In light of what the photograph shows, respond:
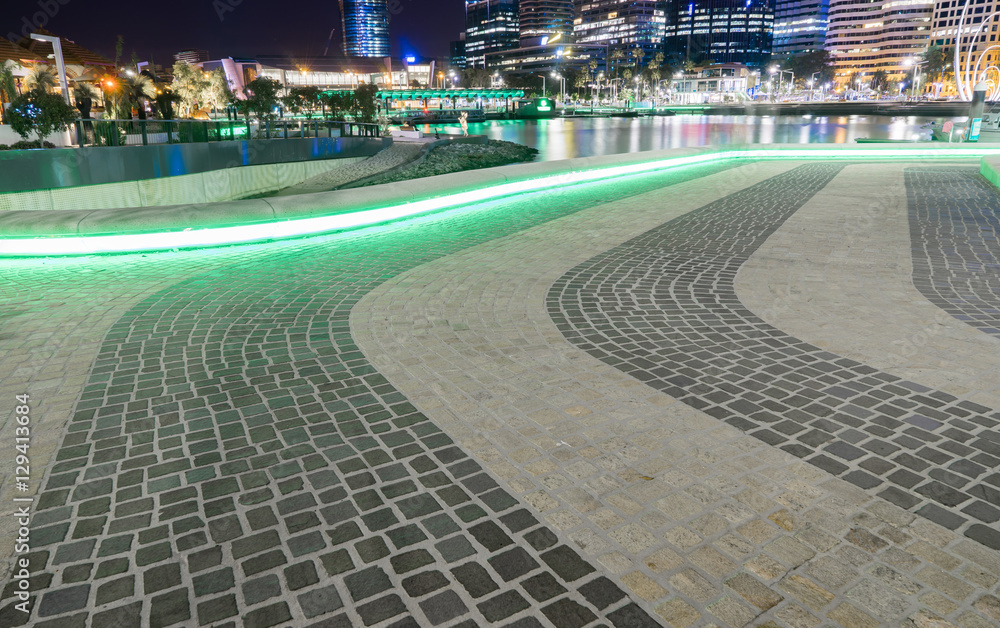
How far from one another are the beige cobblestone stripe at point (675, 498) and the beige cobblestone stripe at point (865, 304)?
181cm

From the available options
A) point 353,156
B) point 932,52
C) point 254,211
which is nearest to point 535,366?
point 254,211

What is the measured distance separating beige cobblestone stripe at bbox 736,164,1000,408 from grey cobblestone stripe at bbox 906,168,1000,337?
160 millimetres

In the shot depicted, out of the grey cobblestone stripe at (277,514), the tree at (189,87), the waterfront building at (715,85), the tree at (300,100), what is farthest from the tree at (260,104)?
the waterfront building at (715,85)

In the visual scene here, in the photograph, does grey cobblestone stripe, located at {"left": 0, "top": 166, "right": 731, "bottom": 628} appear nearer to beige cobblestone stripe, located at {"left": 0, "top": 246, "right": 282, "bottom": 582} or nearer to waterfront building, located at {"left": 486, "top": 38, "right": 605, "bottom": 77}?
beige cobblestone stripe, located at {"left": 0, "top": 246, "right": 282, "bottom": 582}

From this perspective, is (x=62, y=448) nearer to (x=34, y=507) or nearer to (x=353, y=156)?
(x=34, y=507)

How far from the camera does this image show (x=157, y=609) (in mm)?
2369

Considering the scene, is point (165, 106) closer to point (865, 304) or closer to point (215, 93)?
point (865, 304)

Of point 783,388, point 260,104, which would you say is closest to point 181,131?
point 783,388

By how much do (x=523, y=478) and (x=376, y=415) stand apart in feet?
3.70

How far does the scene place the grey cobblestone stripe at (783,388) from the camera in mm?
3121

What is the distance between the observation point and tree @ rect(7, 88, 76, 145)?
711 inches

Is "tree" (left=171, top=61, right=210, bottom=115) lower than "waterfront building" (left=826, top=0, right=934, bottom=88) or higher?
lower

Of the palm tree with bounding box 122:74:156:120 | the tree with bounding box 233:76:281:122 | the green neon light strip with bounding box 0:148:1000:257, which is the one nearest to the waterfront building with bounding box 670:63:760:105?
the tree with bounding box 233:76:281:122

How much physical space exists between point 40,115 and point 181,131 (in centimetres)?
371
